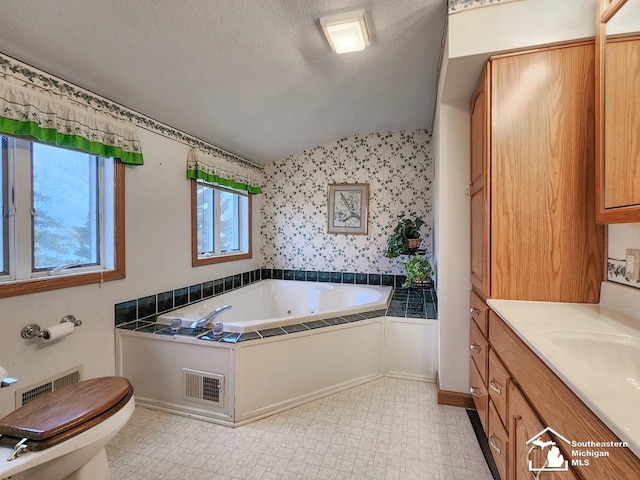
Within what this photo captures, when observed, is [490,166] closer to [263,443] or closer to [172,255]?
[263,443]

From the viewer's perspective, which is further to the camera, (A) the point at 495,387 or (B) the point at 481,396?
(B) the point at 481,396

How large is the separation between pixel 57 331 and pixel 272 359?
1.19m

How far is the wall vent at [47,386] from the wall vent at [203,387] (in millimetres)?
615

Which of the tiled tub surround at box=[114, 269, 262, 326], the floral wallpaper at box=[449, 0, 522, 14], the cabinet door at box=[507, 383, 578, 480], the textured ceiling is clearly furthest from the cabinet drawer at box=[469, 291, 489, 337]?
the tiled tub surround at box=[114, 269, 262, 326]

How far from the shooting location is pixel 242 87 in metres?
2.15

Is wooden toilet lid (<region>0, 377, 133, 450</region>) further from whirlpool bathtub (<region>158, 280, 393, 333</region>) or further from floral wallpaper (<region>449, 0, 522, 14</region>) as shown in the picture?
→ floral wallpaper (<region>449, 0, 522, 14</region>)

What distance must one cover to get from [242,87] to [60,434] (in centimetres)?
211

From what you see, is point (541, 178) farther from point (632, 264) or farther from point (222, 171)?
point (222, 171)

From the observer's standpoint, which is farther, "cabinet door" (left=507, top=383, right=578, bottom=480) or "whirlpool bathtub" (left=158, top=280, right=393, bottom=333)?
"whirlpool bathtub" (left=158, top=280, right=393, bottom=333)

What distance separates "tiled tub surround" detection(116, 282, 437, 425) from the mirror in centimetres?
147

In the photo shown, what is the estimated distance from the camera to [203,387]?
6.17 ft

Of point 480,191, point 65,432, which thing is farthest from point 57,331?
point 480,191

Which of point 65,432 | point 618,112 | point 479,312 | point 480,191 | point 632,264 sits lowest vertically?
point 65,432

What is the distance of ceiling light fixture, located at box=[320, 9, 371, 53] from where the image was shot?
158 centimetres
